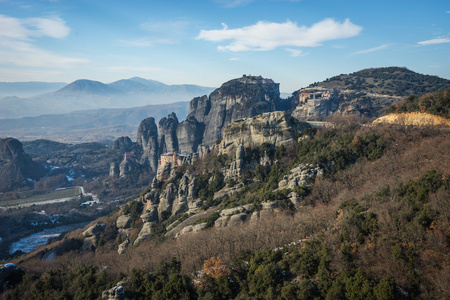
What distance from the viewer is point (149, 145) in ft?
374

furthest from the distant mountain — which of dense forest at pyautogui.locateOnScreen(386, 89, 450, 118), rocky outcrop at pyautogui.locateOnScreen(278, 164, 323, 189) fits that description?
rocky outcrop at pyautogui.locateOnScreen(278, 164, 323, 189)

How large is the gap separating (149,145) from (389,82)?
8301 centimetres

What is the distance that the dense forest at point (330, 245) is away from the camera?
16.7m

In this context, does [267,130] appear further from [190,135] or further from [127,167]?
[127,167]

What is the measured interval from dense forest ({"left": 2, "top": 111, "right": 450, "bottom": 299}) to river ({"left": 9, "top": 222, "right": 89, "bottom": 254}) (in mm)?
24026

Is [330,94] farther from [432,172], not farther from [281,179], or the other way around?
[432,172]

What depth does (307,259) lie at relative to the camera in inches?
761

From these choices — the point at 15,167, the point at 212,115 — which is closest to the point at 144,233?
the point at 212,115

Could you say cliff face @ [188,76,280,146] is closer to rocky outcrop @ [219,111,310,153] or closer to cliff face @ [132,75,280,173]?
cliff face @ [132,75,280,173]

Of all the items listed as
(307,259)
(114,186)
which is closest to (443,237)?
(307,259)

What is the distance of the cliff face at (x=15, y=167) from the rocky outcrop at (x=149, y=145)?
126 ft

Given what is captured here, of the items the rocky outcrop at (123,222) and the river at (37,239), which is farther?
the river at (37,239)

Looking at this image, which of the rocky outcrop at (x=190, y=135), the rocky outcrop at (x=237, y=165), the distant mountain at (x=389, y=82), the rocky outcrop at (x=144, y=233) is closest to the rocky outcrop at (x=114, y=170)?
the rocky outcrop at (x=190, y=135)

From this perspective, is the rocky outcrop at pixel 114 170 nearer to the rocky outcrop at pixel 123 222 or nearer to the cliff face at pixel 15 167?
the cliff face at pixel 15 167
